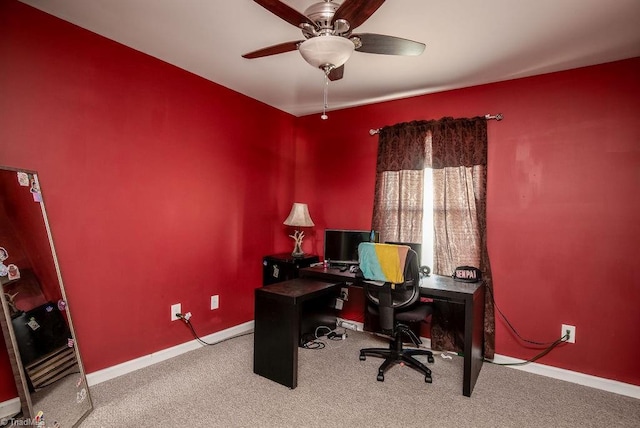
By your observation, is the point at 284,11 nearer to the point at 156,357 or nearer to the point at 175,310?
the point at 175,310

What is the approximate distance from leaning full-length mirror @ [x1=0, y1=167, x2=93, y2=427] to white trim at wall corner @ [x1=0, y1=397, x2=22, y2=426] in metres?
0.09

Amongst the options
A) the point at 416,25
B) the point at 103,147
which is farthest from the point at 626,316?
the point at 103,147

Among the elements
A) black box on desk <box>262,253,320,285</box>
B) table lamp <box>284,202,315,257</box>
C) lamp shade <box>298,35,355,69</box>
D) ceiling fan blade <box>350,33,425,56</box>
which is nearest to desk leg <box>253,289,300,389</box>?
black box on desk <box>262,253,320,285</box>

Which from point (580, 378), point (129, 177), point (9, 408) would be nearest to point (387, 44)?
point (129, 177)

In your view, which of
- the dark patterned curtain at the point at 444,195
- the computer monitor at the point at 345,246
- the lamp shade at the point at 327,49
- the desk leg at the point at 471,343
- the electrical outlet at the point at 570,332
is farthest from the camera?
the computer monitor at the point at 345,246

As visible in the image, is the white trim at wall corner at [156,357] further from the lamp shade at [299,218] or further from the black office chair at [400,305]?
the black office chair at [400,305]

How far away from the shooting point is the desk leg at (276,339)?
2.23m

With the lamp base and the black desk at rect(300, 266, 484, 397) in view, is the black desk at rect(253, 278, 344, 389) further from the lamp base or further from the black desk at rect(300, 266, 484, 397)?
the lamp base

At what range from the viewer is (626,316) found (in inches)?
91.8

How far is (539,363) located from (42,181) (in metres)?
3.88

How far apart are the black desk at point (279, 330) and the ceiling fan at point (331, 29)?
154cm

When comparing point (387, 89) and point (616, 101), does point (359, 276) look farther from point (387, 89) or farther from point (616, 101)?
point (616, 101)

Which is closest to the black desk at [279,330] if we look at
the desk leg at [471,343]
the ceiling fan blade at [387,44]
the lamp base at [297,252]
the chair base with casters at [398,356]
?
the chair base with casters at [398,356]
